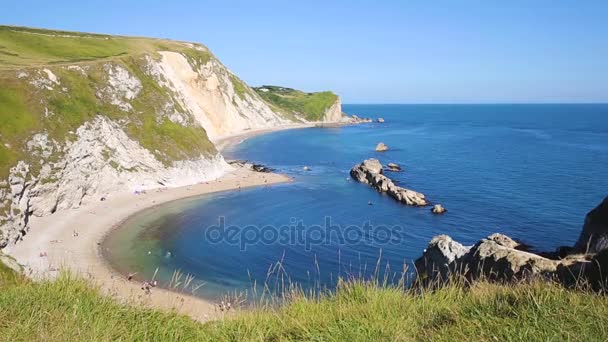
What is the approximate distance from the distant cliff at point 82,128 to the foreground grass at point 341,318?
33.2 meters

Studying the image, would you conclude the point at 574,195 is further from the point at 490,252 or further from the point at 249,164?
the point at 249,164

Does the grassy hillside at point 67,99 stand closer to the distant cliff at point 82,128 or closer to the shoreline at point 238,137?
the distant cliff at point 82,128

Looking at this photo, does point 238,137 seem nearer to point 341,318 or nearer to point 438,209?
point 438,209

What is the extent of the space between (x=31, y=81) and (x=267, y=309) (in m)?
52.6

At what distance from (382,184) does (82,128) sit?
4146 cm

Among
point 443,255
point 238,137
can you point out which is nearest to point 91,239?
point 443,255

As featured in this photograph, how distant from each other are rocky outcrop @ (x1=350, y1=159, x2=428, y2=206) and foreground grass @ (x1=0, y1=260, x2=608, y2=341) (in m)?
50.6

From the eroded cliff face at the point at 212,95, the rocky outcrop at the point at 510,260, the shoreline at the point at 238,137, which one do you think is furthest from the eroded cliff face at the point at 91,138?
the rocky outcrop at the point at 510,260

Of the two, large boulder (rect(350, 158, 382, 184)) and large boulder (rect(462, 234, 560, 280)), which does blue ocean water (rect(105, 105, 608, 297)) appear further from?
large boulder (rect(462, 234, 560, 280))

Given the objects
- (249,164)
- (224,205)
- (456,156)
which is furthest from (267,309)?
(456,156)

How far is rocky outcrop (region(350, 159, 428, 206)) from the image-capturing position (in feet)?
189

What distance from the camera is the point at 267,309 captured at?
8367 millimetres

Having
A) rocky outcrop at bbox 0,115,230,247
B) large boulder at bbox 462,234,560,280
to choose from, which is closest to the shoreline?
rocky outcrop at bbox 0,115,230,247

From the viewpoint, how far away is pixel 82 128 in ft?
169
